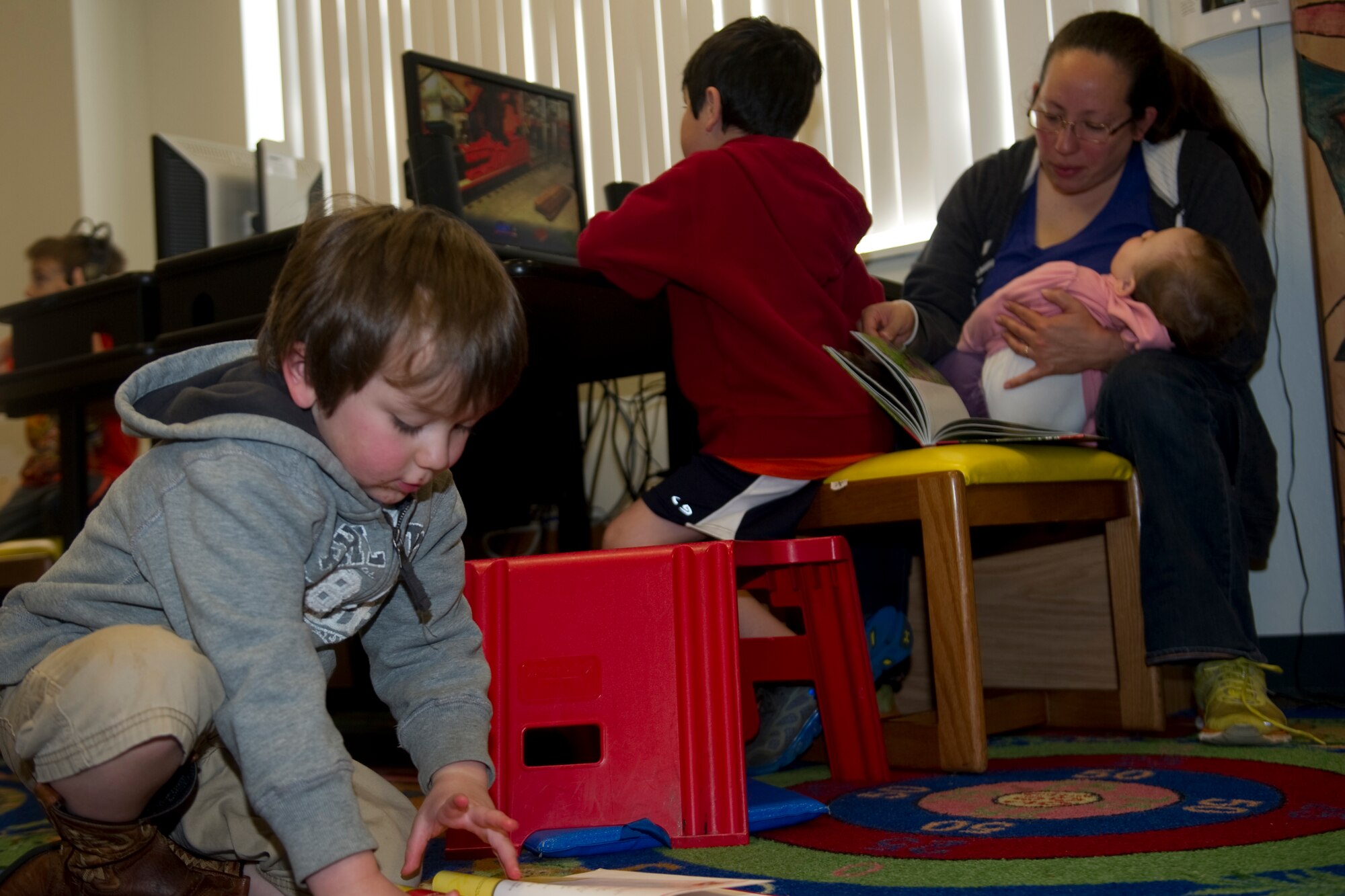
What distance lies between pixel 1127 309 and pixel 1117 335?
0.13 ft

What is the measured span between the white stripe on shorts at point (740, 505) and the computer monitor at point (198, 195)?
3.99ft

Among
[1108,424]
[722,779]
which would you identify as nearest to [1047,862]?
[722,779]

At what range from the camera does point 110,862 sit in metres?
0.86

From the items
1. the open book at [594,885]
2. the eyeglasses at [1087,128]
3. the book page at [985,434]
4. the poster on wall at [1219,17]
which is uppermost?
the poster on wall at [1219,17]

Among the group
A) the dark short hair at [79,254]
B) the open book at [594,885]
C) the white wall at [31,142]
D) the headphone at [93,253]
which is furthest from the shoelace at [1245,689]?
the white wall at [31,142]

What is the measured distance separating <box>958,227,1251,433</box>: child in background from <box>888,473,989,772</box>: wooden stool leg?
37 cm

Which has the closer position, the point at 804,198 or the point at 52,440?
the point at 804,198

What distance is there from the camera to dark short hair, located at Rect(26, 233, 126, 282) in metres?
3.38

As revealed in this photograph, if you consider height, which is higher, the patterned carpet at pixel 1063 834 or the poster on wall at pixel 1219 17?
the poster on wall at pixel 1219 17

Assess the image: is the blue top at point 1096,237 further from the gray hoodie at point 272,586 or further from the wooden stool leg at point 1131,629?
the gray hoodie at point 272,586

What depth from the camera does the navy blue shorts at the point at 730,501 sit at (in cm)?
154

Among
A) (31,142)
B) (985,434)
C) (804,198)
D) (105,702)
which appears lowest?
(105,702)

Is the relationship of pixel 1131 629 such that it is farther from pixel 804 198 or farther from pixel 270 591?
pixel 270 591

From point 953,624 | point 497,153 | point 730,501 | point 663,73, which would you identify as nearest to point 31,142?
point 663,73
